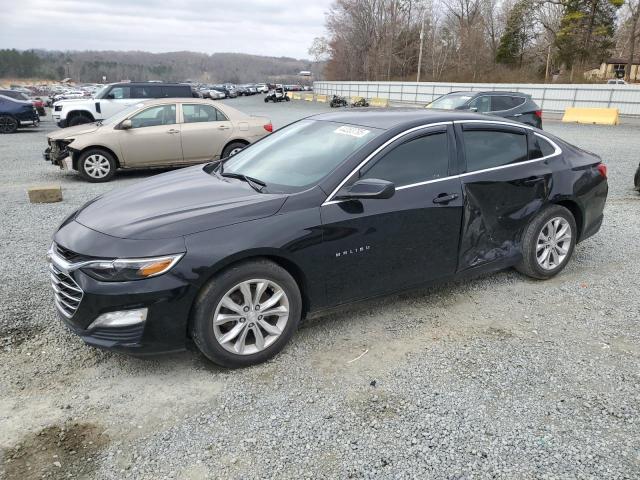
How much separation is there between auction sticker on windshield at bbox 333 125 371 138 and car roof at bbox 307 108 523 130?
8 cm

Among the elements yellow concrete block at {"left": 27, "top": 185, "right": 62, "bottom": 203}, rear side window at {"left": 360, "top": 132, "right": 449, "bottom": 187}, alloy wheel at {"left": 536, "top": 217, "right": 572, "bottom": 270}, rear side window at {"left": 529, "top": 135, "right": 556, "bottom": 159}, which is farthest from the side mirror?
yellow concrete block at {"left": 27, "top": 185, "right": 62, "bottom": 203}

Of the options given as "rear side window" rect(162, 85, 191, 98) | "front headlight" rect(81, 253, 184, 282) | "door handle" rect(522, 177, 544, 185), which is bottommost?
"front headlight" rect(81, 253, 184, 282)

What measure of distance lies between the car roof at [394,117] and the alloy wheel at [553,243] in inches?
38.4

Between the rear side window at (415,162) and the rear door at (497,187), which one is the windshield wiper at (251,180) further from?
the rear door at (497,187)

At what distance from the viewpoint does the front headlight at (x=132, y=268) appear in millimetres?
2902

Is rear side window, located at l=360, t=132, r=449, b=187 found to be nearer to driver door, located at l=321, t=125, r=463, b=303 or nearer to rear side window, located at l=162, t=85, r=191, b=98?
driver door, located at l=321, t=125, r=463, b=303

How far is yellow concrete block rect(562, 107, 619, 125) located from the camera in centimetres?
2267

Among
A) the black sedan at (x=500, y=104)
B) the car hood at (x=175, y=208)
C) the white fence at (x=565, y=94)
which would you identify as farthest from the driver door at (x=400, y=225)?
the white fence at (x=565, y=94)

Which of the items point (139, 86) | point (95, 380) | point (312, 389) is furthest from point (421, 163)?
point (139, 86)

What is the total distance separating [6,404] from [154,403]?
866 mm

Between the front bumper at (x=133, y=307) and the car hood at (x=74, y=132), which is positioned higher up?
the car hood at (x=74, y=132)

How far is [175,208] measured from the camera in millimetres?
3330

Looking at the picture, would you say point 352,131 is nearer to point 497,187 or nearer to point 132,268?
point 497,187

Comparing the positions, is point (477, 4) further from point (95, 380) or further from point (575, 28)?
point (95, 380)
